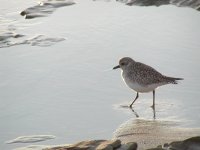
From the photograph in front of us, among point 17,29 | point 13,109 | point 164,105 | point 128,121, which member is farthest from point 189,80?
point 17,29

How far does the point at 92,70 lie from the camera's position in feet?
37.2

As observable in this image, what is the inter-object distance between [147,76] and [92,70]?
1621 mm

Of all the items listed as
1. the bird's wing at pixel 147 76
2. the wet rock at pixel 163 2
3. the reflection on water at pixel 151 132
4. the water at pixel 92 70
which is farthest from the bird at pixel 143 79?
the wet rock at pixel 163 2

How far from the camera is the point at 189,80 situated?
34.6ft

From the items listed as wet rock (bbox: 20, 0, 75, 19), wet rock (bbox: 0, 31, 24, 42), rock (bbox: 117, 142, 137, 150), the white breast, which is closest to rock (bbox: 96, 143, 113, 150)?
rock (bbox: 117, 142, 137, 150)

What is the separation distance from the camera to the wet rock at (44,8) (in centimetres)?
1540

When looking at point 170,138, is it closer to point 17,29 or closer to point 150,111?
point 150,111

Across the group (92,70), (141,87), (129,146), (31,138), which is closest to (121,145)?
(129,146)

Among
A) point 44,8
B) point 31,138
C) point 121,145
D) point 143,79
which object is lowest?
point 31,138

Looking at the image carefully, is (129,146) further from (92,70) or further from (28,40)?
(28,40)

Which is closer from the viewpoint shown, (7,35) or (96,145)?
(96,145)

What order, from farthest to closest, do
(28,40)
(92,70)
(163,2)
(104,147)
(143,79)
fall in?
(163,2) → (28,40) → (92,70) → (143,79) → (104,147)

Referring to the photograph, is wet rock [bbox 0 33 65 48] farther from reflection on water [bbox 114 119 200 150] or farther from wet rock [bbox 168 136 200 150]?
wet rock [bbox 168 136 200 150]

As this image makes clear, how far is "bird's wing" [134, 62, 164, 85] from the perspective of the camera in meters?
9.89
